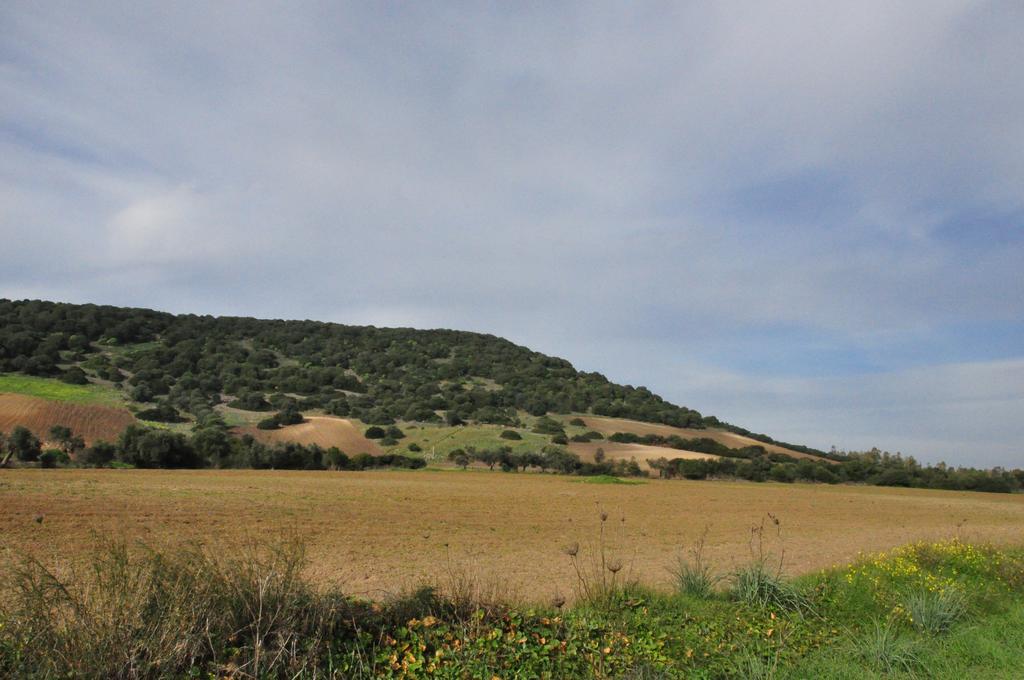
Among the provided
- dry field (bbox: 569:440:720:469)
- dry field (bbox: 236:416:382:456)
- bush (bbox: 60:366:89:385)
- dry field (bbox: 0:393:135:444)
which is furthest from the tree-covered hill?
dry field (bbox: 569:440:720:469)

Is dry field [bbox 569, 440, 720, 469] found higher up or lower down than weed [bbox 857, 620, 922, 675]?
higher up

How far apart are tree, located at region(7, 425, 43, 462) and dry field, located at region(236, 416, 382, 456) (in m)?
20.0

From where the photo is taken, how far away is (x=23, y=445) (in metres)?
38.5

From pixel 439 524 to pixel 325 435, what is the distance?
146 ft

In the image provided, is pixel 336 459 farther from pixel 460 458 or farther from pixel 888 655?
pixel 888 655

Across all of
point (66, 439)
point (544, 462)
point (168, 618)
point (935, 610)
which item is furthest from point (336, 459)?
point (168, 618)

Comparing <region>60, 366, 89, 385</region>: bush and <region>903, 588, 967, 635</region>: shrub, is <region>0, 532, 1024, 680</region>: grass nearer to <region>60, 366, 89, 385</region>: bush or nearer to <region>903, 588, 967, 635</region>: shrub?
<region>903, 588, 967, 635</region>: shrub

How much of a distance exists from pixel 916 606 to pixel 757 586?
1.97 meters

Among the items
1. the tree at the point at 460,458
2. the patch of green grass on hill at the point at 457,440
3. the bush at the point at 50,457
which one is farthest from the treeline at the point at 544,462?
the bush at the point at 50,457

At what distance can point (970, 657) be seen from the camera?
7.21m

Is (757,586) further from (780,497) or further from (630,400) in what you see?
(630,400)

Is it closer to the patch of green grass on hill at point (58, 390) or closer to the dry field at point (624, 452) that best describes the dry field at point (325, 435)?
the patch of green grass on hill at point (58, 390)

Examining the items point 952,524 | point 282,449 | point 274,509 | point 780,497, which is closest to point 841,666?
point 274,509

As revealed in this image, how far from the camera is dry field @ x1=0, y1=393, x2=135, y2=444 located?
46812 millimetres
